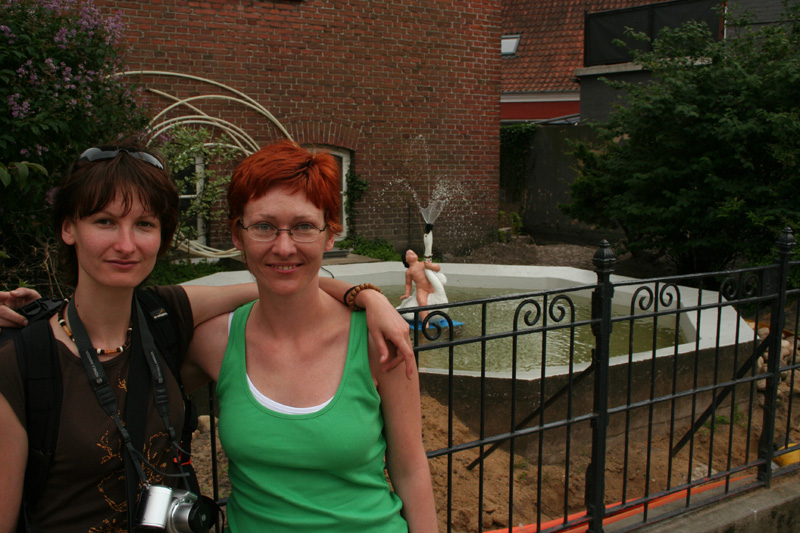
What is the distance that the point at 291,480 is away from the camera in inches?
65.4

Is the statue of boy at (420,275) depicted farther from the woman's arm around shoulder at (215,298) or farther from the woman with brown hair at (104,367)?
the woman with brown hair at (104,367)

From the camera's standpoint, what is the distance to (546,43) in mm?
23641

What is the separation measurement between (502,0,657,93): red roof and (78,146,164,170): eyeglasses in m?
22.2

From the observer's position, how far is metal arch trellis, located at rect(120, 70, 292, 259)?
924 centimetres

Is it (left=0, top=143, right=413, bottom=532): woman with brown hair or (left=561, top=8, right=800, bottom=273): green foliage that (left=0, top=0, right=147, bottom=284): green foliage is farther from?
(left=561, top=8, right=800, bottom=273): green foliage

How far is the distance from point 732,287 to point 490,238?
9.44 meters

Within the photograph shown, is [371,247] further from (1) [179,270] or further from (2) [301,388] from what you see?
(2) [301,388]

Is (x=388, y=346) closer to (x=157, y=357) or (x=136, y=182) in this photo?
(x=157, y=357)

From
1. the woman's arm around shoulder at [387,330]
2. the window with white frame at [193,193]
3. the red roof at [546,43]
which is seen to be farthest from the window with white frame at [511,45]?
the woman's arm around shoulder at [387,330]

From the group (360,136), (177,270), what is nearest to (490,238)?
(360,136)

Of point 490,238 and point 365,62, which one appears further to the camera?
point 490,238

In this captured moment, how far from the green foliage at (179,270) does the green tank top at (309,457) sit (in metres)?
6.76

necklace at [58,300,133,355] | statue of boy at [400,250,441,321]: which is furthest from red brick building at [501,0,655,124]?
necklace at [58,300,133,355]

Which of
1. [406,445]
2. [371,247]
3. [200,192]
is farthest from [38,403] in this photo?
[371,247]
